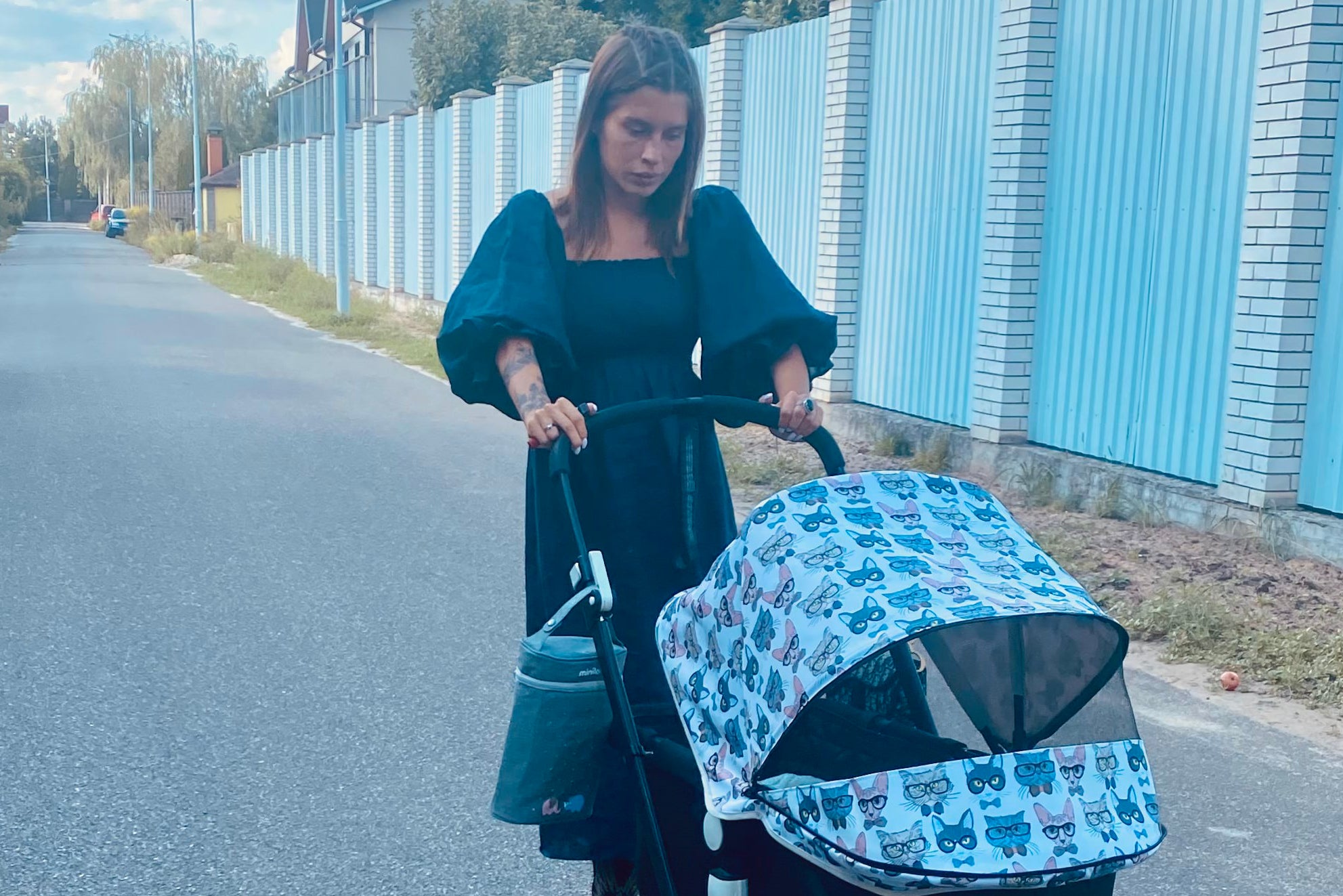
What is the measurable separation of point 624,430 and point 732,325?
0.90 ft

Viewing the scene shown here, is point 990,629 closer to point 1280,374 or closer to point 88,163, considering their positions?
point 1280,374

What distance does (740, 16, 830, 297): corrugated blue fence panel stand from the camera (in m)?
11.6

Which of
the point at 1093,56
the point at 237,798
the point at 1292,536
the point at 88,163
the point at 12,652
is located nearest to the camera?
the point at 237,798

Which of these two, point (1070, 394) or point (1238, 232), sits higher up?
point (1238, 232)

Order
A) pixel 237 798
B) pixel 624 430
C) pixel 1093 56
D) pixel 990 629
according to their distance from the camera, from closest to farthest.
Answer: pixel 990 629 < pixel 624 430 < pixel 237 798 < pixel 1093 56

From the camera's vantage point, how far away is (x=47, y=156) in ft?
399

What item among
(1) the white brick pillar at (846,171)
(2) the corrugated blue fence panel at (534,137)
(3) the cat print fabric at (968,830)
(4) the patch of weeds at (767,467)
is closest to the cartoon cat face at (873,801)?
(3) the cat print fabric at (968,830)

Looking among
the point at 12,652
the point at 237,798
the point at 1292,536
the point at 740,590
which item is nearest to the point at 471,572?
the point at 12,652

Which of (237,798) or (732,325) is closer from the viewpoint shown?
(732,325)

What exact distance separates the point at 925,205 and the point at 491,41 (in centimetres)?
2127

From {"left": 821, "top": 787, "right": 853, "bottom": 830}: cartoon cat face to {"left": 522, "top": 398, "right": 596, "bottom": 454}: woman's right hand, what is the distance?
83 centimetres

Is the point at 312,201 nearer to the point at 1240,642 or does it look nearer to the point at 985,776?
the point at 1240,642

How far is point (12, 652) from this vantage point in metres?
5.43

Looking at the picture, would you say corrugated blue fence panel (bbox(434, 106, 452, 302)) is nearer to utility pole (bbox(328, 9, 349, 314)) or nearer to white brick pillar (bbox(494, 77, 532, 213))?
utility pole (bbox(328, 9, 349, 314))
